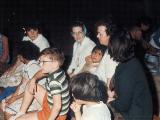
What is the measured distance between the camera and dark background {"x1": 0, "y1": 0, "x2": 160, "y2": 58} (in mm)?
12133

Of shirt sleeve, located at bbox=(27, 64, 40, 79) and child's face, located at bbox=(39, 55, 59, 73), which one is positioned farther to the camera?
shirt sleeve, located at bbox=(27, 64, 40, 79)

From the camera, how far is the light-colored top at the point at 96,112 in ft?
12.7

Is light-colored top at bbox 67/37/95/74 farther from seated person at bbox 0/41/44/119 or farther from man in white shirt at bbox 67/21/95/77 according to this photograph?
seated person at bbox 0/41/44/119

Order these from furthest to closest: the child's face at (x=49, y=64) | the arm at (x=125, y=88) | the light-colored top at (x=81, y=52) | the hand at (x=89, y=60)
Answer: the light-colored top at (x=81, y=52), the hand at (x=89, y=60), the child's face at (x=49, y=64), the arm at (x=125, y=88)

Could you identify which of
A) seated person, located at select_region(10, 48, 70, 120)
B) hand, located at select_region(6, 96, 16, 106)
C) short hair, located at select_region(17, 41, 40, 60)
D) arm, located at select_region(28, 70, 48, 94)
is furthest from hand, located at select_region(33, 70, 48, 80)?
hand, located at select_region(6, 96, 16, 106)

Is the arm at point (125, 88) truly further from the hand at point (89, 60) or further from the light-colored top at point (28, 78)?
the hand at point (89, 60)

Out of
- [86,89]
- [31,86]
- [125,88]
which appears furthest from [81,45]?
[86,89]

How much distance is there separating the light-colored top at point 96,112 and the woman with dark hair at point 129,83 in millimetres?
396

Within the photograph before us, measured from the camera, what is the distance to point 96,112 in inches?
153

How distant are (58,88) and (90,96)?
2.29 feet

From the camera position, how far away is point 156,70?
7.89 metres

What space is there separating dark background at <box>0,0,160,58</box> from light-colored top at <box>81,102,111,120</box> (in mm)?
7356

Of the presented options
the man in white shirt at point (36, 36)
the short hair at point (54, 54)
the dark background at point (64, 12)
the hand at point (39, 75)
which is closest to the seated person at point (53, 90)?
the short hair at point (54, 54)

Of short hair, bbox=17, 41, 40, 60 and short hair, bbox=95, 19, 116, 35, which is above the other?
short hair, bbox=95, 19, 116, 35
